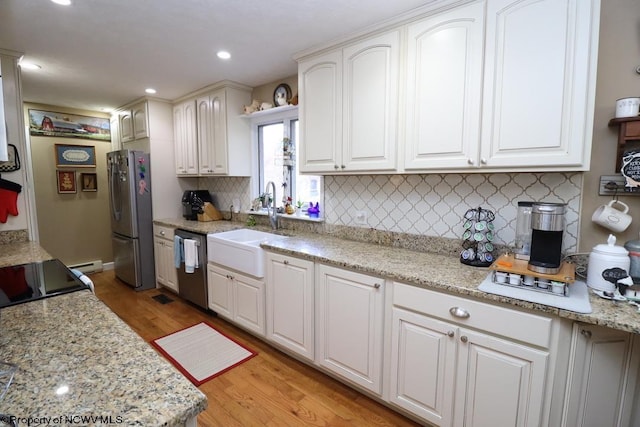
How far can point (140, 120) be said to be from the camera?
12.7ft

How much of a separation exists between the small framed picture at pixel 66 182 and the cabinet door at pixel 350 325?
4.23m

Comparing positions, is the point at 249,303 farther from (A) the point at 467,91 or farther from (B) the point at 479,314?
(A) the point at 467,91

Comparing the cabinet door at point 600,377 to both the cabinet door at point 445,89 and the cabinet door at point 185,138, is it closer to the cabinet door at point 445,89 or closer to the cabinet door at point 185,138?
the cabinet door at point 445,89

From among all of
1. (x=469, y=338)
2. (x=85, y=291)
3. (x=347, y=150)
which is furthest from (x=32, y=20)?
(x=469, y=338)

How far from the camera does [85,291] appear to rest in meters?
1.37

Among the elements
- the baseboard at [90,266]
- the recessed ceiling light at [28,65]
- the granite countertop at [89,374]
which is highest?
the recessed ceiling light at [28,65]

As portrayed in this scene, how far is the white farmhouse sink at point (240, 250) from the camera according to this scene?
7.98 ft

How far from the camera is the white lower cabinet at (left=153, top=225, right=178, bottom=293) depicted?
11.7 ft

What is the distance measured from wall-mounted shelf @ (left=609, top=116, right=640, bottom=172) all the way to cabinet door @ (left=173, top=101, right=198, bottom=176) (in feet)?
12.0

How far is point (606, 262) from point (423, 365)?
0.96 meters

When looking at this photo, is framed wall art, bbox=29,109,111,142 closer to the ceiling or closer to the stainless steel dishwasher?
the ceiling

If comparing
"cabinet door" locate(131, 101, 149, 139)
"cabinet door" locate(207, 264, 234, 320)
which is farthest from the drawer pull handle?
"cabinet door" locate(131, 101, 149, 139)

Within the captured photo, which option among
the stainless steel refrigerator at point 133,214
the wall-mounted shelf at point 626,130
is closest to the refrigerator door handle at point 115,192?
the stainless steel refrigerator at point 133,214

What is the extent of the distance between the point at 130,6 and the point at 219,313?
8.11ft
